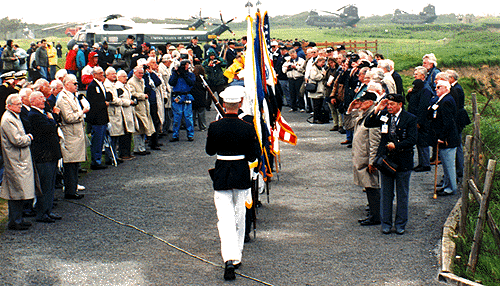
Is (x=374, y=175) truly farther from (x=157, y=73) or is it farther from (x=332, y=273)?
(x=157, y=73)

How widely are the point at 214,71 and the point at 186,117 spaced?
116 inches

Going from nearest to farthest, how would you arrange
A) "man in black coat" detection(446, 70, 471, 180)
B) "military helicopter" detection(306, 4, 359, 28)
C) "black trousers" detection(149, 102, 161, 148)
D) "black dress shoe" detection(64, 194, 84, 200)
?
"black dress shoe" detection(64, 194, 84, 200) → "man in black coat" detection(446, 70, 471, 180) → "black trousers" detection(149, 102, 161, 148) → "military helicopter" detection(306, 4, 359, 28)

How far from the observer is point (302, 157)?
1291cm

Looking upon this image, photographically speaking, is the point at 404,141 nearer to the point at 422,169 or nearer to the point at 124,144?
the point at 422,169

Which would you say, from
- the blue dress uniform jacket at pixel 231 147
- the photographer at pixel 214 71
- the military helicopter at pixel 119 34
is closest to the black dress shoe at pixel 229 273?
the blue dress uniform jacket at pixel 231 147

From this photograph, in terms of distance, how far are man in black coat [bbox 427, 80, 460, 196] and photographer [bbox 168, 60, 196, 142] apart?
269 inches

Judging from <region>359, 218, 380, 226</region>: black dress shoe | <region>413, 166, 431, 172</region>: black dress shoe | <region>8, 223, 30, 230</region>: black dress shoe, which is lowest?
<region>413, 166, 431, 172</region>: black dress shoe

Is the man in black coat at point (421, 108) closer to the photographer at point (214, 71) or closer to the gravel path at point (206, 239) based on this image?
the gravel path at point (206, 239)

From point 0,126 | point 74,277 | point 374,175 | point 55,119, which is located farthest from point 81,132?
point 374,175

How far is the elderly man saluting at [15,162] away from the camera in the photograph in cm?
772

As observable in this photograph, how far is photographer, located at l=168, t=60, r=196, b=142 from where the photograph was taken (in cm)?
1433

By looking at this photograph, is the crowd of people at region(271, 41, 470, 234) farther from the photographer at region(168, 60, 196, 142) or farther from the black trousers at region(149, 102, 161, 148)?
the black trousers at region(149, 102, 161, 148)

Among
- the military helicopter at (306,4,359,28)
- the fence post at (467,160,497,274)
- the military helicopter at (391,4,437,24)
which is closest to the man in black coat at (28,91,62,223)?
the fence post at (467,160,497,274)

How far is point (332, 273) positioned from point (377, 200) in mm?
2147
